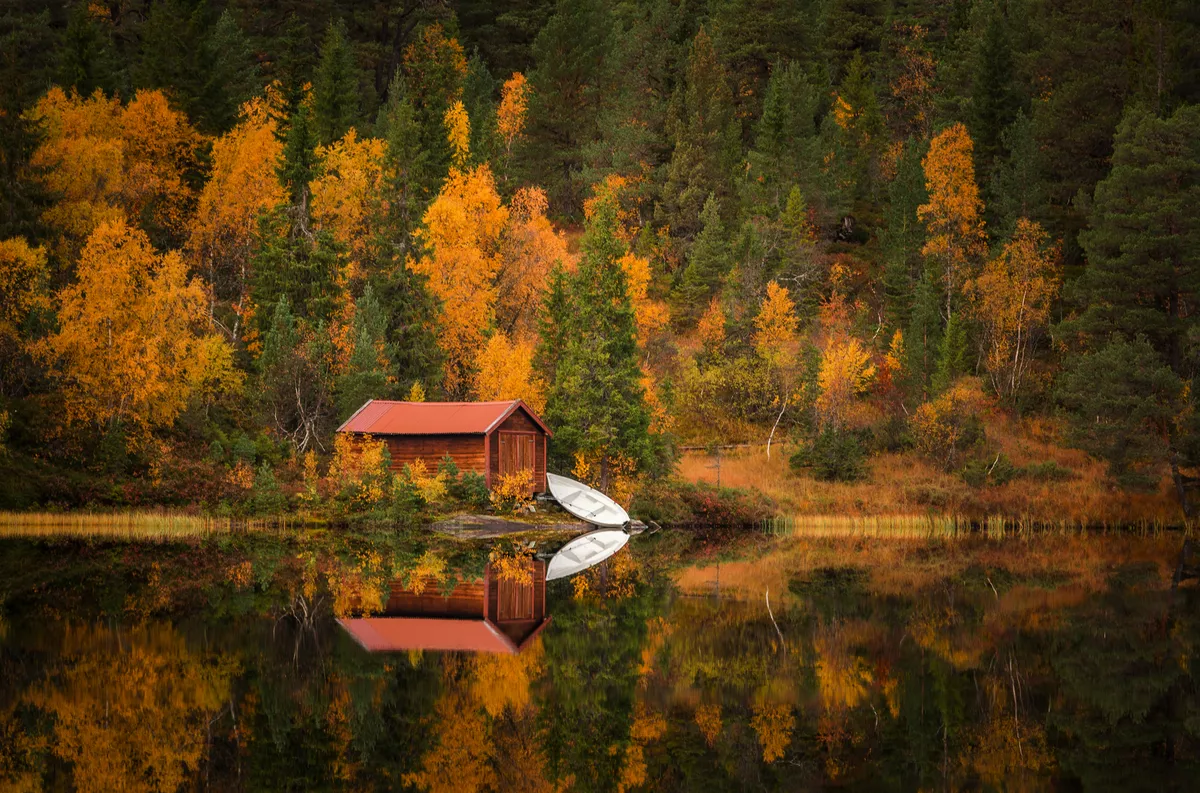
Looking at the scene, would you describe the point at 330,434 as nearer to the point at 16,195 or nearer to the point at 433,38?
the point at 16,195

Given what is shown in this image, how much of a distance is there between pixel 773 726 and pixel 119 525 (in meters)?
30.2

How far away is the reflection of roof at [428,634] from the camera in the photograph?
19.4 meters

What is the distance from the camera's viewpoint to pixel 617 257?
1870 inches

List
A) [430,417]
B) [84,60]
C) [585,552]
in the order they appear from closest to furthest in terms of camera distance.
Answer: [585,552] < [430,417] < [84,60]

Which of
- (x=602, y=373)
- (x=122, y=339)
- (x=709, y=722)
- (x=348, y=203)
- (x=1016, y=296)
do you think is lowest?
(x=709, y=722)

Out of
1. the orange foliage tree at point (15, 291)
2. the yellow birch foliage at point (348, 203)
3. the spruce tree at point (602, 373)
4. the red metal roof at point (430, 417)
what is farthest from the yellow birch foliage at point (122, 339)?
the spruce tree at point (602, 373)

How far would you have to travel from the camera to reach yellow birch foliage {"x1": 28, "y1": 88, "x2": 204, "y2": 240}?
174 feet

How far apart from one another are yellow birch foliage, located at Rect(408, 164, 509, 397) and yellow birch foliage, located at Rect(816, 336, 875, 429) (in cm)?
1486

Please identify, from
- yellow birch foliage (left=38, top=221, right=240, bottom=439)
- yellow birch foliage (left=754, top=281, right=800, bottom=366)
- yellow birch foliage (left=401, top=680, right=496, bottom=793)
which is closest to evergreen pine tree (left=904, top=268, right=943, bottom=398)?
yellow birch foliage (left=754, top=281, right=800, bottom=366)

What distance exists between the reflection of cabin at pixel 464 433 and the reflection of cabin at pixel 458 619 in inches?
658

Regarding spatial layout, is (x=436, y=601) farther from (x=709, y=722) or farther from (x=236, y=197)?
(x=236, y=197)

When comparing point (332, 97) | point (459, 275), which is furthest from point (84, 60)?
point (459, 275)

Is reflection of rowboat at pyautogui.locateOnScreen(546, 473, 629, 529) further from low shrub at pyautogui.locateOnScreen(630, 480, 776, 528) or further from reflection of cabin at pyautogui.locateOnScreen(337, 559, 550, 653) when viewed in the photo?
reflection of cabin at pyautogui.locateOnScreen(337, 559, 550, 653)

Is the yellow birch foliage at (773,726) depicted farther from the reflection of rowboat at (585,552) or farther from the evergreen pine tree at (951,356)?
the evergreen pine tree at (951,356)
